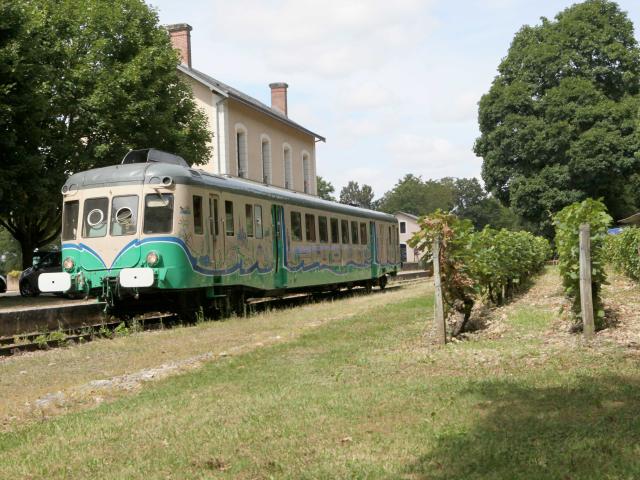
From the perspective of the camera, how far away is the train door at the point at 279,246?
63.1ft

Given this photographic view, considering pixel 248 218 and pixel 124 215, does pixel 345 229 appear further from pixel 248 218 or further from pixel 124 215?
pixel 124 215

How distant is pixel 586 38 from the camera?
44.2m

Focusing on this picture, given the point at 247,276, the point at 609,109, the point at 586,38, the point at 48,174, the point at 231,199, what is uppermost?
the point at 586,38

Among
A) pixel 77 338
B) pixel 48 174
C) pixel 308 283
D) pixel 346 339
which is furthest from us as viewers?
pixel 48 174

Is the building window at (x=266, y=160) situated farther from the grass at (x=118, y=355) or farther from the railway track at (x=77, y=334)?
the grass at (x=118, y=355)

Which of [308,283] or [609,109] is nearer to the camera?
[308,283]

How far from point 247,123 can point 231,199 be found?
26.0 meters

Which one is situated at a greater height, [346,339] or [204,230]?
[204,230]

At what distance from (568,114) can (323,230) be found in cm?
2535

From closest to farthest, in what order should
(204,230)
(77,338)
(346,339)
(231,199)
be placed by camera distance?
(346,339), (77,338), (204,230), (231,199)

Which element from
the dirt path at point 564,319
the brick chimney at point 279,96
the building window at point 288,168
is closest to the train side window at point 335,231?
the dirt path at point 564,319

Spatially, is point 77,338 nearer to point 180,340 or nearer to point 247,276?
point 180,340

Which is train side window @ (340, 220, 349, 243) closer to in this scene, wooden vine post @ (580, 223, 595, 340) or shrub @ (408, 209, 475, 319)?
shrub @ (408, 209, 475, 319)

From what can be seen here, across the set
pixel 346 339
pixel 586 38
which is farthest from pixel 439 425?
pixel 586 38
